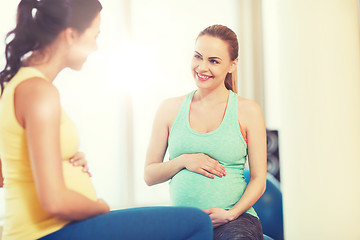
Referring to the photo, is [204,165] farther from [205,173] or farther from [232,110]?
[232,110]

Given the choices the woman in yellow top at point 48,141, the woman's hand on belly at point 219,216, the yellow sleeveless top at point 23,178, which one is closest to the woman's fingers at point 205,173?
the woman's hand on belly at point 219,216

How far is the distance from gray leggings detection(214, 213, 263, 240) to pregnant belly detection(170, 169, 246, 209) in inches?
2.5

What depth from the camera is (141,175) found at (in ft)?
8.80

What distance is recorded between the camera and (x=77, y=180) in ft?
2.30

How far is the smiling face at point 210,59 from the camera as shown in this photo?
1120mm

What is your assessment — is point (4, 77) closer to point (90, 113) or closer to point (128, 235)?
point (128, 235)

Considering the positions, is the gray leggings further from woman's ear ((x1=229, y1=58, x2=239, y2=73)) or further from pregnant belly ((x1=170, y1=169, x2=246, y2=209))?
woman's ear ((x1=229, y1=58, x2=239, y2=73))

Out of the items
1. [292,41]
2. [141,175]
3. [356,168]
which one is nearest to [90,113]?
[141,175]

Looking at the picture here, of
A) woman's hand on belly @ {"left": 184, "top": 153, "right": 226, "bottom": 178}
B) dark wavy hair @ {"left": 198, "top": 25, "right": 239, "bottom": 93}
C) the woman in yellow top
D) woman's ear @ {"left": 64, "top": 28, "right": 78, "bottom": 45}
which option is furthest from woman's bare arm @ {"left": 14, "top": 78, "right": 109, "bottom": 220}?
dark wavy hair @ {"left": 198, "top": 25, "right": 239, "bottom": 93}

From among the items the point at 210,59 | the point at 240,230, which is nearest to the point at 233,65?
the point at 210,59

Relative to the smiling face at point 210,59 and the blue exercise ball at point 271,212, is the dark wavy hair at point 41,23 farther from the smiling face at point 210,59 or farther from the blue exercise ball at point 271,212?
the blue exercise ball at point 271,212

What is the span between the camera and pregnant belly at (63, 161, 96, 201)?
26.9 inches

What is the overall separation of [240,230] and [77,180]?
54 centimetres

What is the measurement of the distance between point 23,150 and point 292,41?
1067 mm
